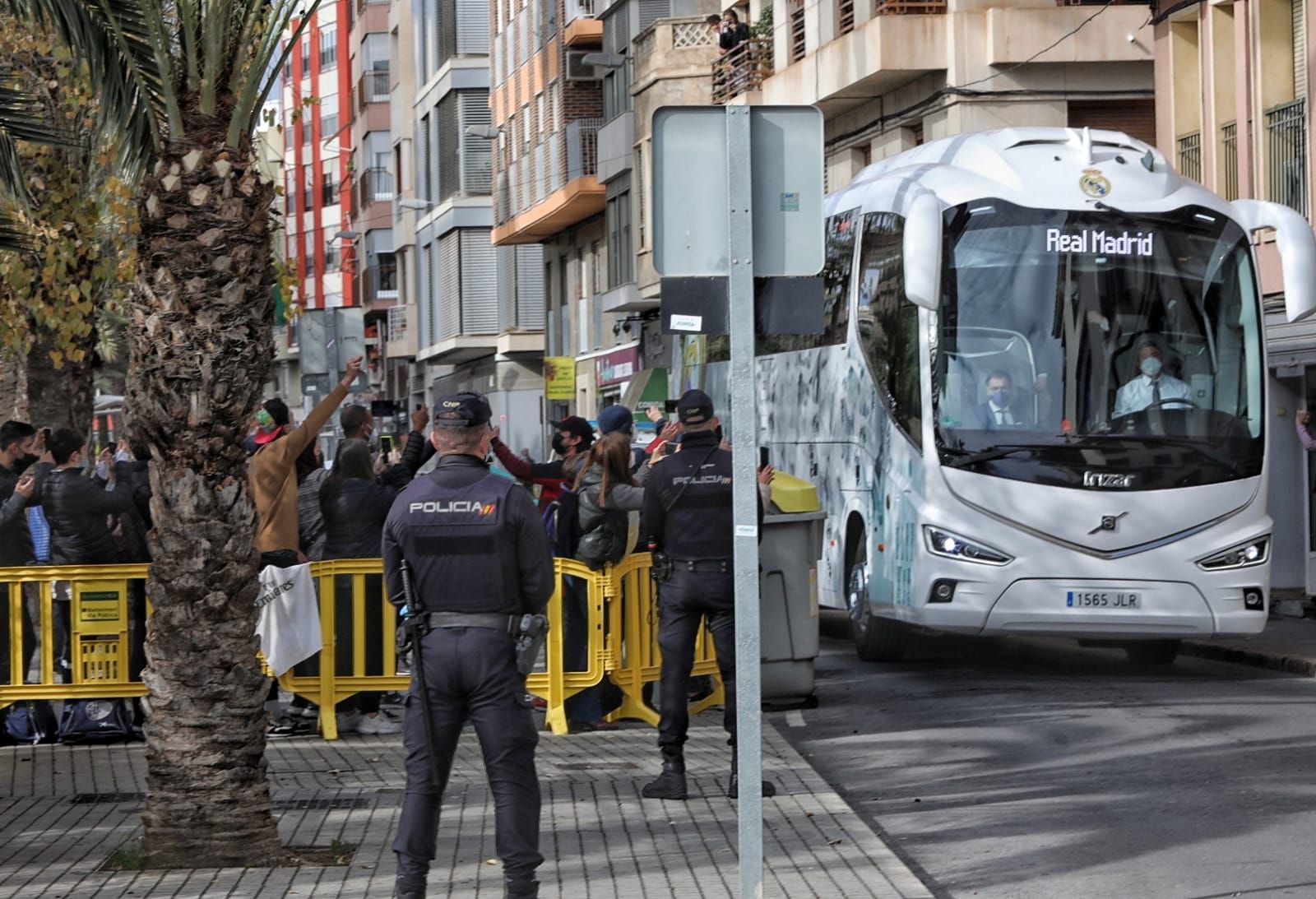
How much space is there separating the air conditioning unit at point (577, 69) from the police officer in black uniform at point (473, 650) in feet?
143

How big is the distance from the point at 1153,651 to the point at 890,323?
3.26m

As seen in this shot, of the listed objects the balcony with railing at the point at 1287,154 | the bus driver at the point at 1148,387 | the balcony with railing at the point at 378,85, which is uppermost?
the balcony with railing at the point at 378,85

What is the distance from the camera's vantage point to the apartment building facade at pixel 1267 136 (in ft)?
70.0

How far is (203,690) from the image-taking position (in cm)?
890

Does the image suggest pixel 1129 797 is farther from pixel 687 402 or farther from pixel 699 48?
pixel 699 48

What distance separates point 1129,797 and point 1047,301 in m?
5.83

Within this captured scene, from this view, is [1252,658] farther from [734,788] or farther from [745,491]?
[745,491]

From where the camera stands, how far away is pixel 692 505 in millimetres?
10508

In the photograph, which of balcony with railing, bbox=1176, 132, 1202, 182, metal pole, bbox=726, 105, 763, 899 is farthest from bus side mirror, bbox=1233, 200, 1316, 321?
balcony with railing, bbox=1176, 132, 1202, 182

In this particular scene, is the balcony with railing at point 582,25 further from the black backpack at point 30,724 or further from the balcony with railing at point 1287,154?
the black backpack at point 30,724

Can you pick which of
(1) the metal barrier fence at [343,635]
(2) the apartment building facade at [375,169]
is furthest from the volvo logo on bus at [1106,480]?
(2) the apartment building facade at [375,169]

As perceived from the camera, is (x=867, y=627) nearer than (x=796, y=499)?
No

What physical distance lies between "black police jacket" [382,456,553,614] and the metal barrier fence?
5252mm

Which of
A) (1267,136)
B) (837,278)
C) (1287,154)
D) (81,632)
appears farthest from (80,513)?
(1267,136)
